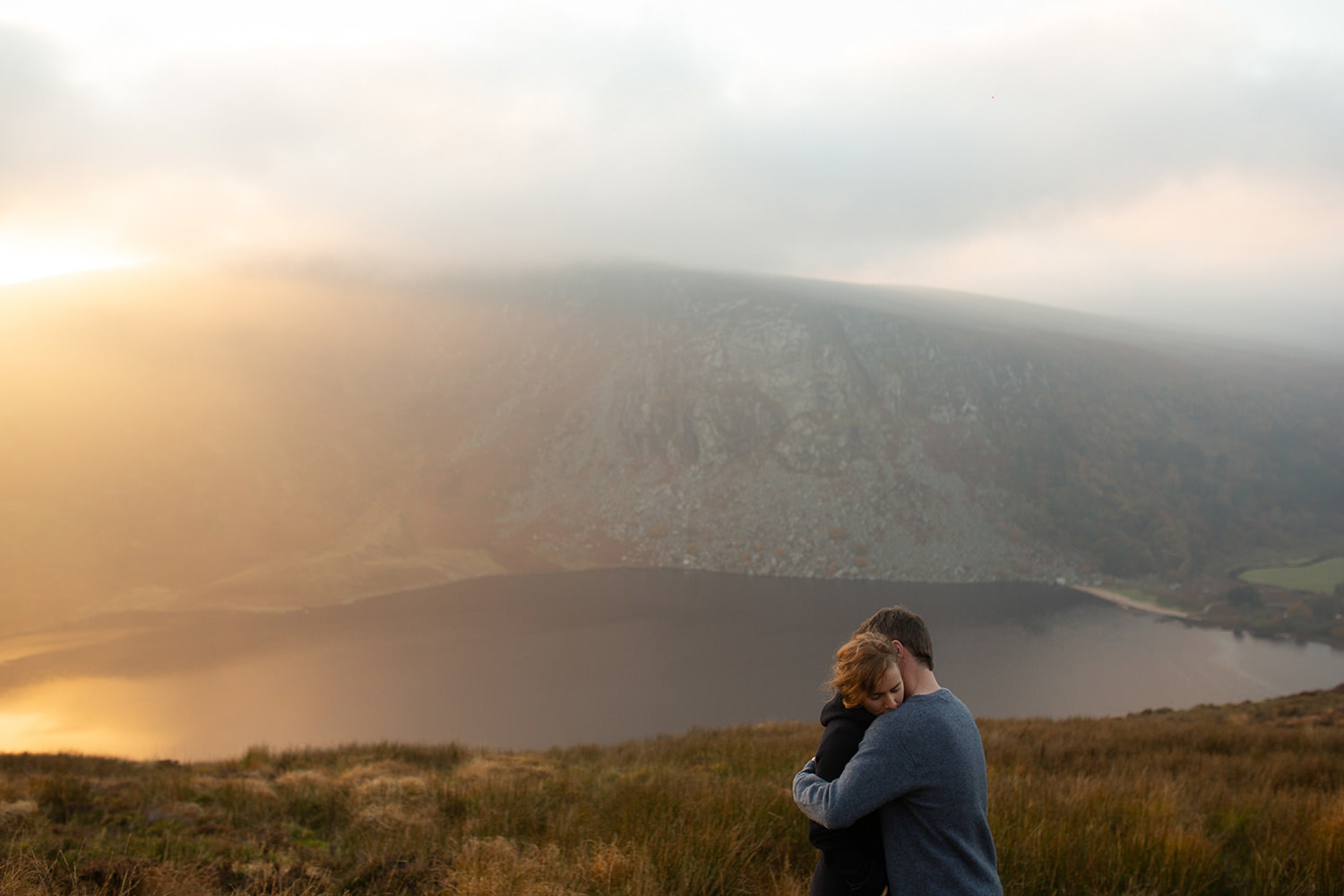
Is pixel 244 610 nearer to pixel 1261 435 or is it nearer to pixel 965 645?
pixel 965 645

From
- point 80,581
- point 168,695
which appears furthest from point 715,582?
point 80,581

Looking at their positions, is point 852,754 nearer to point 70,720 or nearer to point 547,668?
point 547,668

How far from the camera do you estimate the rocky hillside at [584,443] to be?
44.0m

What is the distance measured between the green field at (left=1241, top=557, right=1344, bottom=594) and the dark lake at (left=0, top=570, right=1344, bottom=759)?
565 inches

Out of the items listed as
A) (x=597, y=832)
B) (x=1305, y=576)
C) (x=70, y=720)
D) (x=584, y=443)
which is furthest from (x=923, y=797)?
(x=1305, y=576)

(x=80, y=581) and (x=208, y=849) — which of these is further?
(x=80, y=581)

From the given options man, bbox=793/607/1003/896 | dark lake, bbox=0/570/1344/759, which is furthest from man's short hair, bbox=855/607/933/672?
dark lake, bbox=0/570/1344/759

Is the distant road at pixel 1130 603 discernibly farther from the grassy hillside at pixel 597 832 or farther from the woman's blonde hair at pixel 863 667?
the woman's blonde hair at pixel 863 667

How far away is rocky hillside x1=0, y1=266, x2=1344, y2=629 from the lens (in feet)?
144

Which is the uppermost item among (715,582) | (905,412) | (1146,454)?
(905,412)

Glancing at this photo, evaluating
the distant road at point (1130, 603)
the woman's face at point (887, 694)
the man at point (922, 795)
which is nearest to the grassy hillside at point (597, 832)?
the man at point (922, 795)

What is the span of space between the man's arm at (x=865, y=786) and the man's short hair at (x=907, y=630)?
0.77ft

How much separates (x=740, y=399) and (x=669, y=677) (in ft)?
136

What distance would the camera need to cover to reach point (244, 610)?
3716 centimetres
